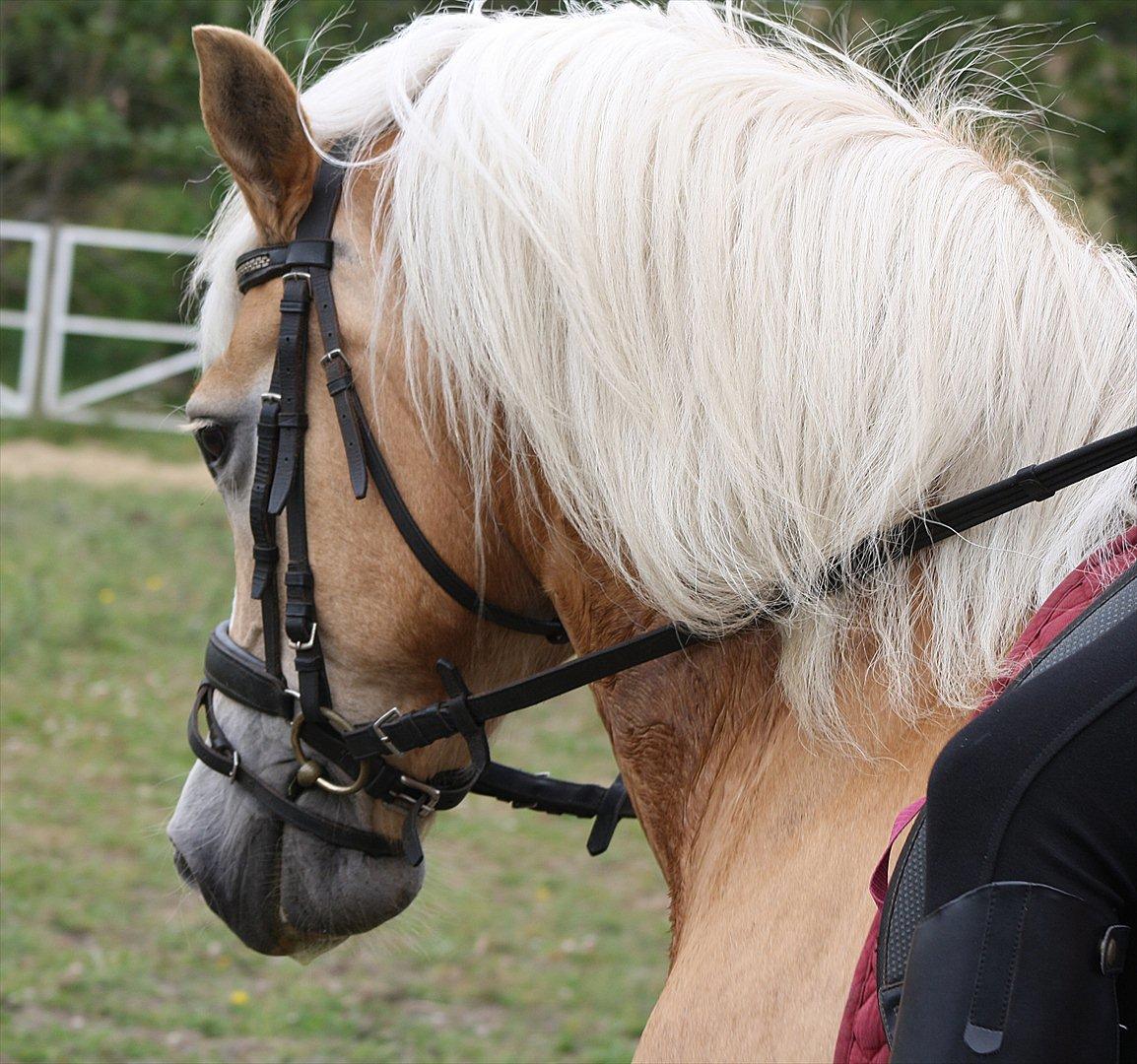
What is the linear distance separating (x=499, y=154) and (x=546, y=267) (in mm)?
144

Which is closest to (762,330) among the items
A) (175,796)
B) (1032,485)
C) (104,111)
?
(1032,485)

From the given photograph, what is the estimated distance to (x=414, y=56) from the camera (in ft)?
5.51

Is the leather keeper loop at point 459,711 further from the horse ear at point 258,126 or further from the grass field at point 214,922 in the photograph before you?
the horse ear at point 258,126

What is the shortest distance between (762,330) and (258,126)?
2.25 feet

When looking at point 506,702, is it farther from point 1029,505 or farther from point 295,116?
point 295,116

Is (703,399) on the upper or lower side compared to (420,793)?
upper

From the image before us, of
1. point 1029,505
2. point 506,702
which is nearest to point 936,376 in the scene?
point 1029,505

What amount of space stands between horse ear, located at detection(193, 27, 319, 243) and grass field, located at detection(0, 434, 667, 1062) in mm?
932

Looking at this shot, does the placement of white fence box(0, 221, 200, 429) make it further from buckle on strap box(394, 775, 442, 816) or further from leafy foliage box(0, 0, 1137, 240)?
buckle on strap box(394, 775, 442, 816)

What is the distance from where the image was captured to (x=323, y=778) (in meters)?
1.77

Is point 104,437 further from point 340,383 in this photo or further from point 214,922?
point 340,383

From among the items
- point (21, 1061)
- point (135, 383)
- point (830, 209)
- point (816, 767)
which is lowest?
point (135, 383)

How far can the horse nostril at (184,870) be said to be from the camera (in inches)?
74.0

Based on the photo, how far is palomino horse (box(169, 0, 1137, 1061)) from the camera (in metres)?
1.36
